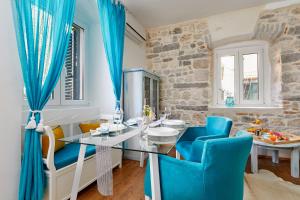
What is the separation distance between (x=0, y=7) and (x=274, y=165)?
403cm

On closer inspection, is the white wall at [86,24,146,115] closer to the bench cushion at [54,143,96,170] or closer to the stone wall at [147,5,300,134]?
the bench cushion at [54,143,96,170]

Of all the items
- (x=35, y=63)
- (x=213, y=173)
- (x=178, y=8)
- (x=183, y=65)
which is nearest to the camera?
(x=213, y=173)

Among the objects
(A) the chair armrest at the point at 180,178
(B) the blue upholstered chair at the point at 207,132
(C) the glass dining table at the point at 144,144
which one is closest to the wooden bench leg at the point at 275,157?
(B) the blue upholstered chair at the point at 207,132

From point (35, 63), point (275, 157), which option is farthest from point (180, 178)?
point (275, 157)

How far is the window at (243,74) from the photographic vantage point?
3.45 metres

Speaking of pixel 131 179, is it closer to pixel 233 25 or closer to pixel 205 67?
pixel 205 67

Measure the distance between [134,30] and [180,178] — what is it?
9.98 ft

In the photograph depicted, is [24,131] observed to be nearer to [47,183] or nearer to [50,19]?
[47,183]

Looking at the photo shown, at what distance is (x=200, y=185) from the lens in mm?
1033

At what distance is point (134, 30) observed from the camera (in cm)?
336

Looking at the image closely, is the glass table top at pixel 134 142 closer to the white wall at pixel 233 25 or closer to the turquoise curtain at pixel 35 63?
the turquoise curtain at pixel 35 63

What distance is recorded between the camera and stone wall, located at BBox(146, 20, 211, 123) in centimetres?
358

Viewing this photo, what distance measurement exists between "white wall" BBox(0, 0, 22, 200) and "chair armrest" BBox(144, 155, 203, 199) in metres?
1.27

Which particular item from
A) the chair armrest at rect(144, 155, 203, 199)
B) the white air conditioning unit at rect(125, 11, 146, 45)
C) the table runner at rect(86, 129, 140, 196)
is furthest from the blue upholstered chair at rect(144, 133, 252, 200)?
the white air conditioning unit at rect(125, 11, 146, 45)
